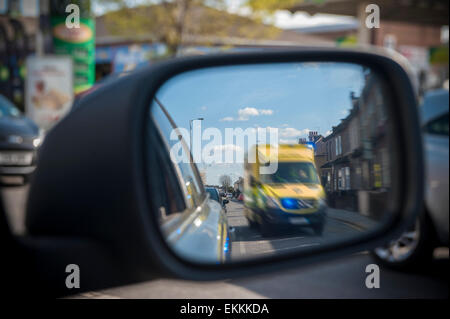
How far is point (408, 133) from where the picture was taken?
1687 millimetres

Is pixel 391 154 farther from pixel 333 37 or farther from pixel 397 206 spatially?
pixel 333 37

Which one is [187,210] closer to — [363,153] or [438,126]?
[363,153]

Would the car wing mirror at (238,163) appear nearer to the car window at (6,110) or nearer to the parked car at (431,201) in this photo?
the parked car at (431,201)

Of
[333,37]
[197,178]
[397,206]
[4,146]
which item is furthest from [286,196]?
[333,37]

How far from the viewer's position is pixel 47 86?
17.6 m

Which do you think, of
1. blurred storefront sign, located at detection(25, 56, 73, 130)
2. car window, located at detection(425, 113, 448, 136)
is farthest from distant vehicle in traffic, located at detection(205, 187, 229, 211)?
blurred storefront sign, located at detection(25, 56, 73, 130)

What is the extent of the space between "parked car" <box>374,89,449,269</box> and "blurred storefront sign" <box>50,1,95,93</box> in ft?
46.5

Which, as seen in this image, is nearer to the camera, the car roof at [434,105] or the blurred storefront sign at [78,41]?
the car roof at [434,105]

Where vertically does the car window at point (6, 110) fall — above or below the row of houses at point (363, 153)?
above

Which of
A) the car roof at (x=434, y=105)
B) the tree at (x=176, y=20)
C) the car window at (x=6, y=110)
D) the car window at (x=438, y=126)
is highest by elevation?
the tree at (x=176, y=20)

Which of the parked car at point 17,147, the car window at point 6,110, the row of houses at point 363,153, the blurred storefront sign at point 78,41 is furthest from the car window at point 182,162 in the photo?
the blurred storefront sign at point 78,41

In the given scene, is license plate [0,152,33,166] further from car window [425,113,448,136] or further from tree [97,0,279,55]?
tree [97,0,279,55]

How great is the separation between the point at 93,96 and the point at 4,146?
9.40m

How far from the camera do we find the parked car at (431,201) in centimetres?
389
